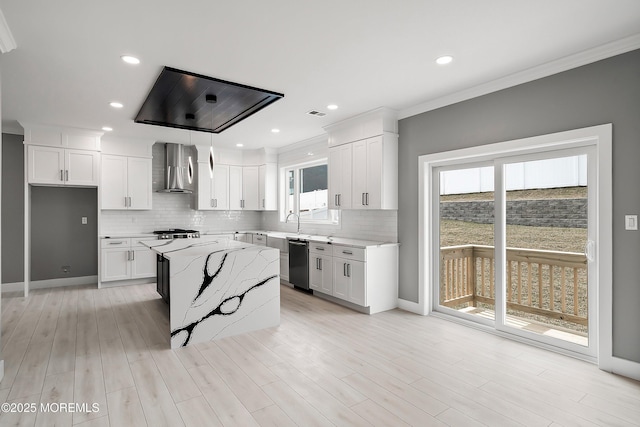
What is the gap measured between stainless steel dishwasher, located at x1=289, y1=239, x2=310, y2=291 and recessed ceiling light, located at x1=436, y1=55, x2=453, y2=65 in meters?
3.24

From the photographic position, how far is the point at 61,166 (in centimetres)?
561

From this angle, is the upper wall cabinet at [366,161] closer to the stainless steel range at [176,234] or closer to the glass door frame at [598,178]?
the glass door frame at [598,178]

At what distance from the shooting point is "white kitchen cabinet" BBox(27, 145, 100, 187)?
5398 millimetres

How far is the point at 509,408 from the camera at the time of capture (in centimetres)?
236

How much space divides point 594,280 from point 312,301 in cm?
335

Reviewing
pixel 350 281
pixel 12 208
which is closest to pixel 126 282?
pixel 12 208

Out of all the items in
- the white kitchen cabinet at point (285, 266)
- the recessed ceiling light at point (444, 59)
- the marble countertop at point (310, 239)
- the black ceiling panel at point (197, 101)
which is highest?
the recessed ceiling light at point (444, 59)

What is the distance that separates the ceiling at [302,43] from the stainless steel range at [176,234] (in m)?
2.74

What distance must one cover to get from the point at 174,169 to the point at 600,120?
6.37m

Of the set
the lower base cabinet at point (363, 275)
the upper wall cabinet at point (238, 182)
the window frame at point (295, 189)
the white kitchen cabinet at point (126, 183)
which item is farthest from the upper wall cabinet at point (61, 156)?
the lower base cabinet at point (363, 275)

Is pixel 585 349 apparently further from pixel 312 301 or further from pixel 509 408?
pixel 312 301

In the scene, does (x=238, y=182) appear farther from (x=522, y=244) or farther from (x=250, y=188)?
(x=522, y=244)

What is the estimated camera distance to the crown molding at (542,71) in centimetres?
277

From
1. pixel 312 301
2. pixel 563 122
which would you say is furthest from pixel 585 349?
pixel 312 301
